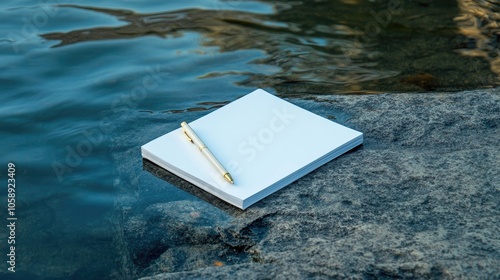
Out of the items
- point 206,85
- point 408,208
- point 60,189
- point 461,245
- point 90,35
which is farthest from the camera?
point 90,35

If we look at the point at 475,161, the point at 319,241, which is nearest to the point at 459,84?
the point at 475,161

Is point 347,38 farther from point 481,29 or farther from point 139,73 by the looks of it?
point 139,73

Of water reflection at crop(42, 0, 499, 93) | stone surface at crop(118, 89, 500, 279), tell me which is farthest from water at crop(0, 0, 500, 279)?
stone surface at crop(118, 89, 500, 279)

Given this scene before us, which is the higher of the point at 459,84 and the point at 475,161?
the point at 475,161

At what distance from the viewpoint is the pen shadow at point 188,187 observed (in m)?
1.56

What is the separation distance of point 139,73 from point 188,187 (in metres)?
1.02

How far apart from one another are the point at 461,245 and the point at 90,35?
1978 millimetres

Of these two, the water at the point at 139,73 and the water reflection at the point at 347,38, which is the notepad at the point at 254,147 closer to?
the water at the point at 139,73

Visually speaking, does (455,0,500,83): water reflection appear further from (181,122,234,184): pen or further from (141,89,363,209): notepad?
(181,122,234,184): pen

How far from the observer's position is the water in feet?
5.38

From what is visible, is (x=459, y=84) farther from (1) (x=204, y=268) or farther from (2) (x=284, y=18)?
(1) (x=204, y=268)

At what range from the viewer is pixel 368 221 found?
1.47m

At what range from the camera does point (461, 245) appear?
1.36 metres

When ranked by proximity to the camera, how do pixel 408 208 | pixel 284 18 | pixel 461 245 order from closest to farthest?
pixel 461 245 < pixel 408 208 < pixel 284 18
